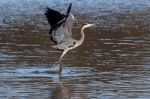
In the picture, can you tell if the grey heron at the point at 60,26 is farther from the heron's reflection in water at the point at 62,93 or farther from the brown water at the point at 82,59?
the heron's reflection in water at the point at 62,93

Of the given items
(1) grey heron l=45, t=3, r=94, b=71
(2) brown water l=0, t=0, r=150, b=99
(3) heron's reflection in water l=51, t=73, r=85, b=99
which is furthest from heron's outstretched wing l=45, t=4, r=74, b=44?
(3) heron's reflection in water l=51, t=73, r=85, b=99

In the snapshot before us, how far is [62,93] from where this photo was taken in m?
11.3

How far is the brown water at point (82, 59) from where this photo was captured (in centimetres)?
1123

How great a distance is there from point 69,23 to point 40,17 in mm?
10339

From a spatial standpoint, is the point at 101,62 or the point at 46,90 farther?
the point at 101,62

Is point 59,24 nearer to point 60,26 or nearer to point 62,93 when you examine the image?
point 60,26

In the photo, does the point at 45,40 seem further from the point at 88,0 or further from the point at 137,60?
the point at 88,0

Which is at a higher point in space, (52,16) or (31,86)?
(52,16)

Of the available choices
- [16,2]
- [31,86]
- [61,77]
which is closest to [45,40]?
[61,77]

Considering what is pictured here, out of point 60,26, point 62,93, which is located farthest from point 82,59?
point 62,93

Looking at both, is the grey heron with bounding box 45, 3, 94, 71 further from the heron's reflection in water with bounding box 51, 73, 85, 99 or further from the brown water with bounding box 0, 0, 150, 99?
the heron's reflection in water with bounding box 51, 73, 85, 99

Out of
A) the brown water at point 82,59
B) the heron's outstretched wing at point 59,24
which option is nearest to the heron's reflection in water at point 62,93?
the brown water at point 82,59

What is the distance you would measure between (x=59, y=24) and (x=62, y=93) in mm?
2118

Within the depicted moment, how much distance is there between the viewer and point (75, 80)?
12266 mm
